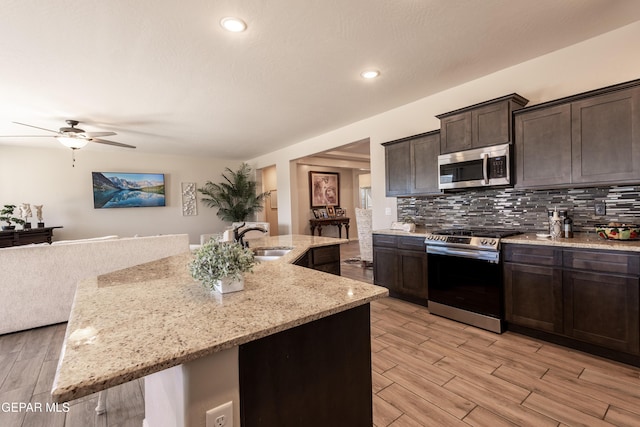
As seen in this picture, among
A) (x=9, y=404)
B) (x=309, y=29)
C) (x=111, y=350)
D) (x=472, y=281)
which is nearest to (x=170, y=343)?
(x=111, y=350)

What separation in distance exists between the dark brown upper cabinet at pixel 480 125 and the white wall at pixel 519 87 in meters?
0.31

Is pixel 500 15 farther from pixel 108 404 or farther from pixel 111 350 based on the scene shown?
pixel 108 404

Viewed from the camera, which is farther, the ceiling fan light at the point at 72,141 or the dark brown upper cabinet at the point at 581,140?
the ceiling fan light at the point at 72,141

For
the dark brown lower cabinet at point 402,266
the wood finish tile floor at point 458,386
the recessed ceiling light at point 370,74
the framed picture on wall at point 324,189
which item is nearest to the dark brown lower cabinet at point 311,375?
the wood finish tile floor at point 458,386

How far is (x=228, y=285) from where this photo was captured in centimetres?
127

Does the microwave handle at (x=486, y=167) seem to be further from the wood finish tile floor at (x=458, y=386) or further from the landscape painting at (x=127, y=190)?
the landscape painting at (x=127, y=190)

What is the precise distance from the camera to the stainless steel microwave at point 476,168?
2.79 m

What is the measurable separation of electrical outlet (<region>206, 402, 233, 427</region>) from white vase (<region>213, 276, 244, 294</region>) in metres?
0.48

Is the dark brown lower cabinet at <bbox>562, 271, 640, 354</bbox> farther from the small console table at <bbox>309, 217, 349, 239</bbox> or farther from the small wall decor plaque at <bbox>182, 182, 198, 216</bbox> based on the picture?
the small wall decor plaque at <bbox>182, 182, 198, 216</bbox>

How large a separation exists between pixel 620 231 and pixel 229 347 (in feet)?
9.70

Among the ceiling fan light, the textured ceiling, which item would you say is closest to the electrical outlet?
the textured ceiling

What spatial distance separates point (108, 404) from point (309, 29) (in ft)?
9.76

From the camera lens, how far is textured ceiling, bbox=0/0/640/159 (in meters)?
2.04

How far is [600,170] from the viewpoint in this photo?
2.31m
